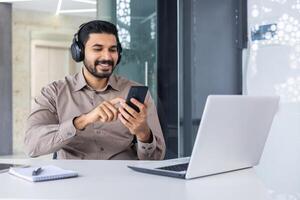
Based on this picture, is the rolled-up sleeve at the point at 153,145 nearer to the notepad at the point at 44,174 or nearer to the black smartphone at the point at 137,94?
the black smartphone at the point at 137,94

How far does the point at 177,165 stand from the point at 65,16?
663 centimetres

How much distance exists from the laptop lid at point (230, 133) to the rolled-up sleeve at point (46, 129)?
2.10 feet

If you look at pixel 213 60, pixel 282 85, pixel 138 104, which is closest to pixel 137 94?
pixel 138 104

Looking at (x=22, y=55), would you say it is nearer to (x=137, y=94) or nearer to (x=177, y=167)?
(x=137, y=94)

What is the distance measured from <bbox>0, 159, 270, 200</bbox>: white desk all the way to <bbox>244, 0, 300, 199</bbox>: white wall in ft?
4.18

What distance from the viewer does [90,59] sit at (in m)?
1.85

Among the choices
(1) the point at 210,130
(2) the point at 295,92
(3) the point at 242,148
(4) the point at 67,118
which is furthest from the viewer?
(2) the point at 295,92

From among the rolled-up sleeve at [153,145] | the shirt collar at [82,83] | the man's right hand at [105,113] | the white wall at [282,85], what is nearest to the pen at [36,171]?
the man's right hand at [105,113]

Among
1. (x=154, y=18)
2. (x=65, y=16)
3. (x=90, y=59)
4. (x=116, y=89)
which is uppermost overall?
(x=65, y=16)

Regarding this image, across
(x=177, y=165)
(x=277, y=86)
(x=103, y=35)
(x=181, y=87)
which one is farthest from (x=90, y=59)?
(x=181, y=87)

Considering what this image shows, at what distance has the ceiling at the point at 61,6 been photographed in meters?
6.53

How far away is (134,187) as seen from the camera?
0.98 metres

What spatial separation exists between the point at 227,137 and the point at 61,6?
6202 mm

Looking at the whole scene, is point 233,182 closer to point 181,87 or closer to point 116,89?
point 116,89
